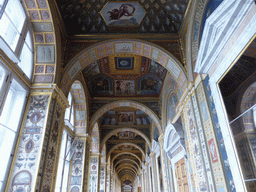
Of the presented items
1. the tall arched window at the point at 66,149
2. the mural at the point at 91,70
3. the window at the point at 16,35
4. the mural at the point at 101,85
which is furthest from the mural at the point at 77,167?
the window at the point at 16,35

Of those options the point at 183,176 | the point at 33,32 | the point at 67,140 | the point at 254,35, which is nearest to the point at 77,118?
the point at 67,140

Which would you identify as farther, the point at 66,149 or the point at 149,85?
the point at 149,85

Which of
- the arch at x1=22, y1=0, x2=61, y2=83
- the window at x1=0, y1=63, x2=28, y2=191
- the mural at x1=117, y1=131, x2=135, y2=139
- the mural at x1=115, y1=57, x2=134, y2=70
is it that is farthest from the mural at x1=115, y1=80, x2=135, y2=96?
the mural at x1=117, y1=131, x2=135, y2=139

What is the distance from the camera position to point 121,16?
727cm

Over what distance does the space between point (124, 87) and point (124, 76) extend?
961 mm

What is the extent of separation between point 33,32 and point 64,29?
52.0 inches

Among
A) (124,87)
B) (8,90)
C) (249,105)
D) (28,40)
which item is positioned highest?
(124,87)

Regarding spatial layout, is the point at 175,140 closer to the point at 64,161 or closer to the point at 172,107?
the point at 172,107

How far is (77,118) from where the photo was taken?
416 inches

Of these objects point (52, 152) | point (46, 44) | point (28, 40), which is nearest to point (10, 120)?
point (52, 152)

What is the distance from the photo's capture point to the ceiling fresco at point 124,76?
10086 mm

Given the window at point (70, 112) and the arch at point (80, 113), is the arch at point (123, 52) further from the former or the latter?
the arch at point (80, 113)

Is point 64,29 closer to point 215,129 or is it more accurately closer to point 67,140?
point 67,140

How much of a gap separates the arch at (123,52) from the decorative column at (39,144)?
3.18ft
